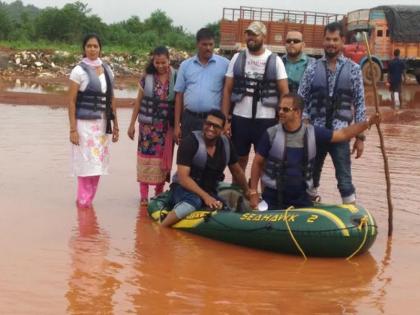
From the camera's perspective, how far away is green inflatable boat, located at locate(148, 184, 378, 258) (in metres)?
5.28

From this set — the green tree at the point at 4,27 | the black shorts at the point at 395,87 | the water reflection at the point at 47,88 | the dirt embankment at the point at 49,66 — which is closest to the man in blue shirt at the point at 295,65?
the black shorts at the point at 395,87

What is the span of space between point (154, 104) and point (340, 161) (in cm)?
196

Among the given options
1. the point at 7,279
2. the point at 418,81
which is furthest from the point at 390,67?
the point at 7,279

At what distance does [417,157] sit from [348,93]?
15.8ft

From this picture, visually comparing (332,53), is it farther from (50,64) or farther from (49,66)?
(50,64)

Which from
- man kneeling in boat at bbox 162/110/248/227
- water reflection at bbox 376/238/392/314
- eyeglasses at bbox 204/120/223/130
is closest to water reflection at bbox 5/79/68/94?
man kneeling in boat at bbox 162/110/248/227

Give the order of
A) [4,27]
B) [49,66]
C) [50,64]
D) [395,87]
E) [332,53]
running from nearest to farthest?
[332,53], [395,87], [49,66], [50,64], [4,27]

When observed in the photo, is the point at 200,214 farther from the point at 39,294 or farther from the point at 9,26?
the point at 9,26

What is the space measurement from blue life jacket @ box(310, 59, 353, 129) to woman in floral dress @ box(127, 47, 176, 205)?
5.13ft

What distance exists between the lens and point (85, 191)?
6953 mm

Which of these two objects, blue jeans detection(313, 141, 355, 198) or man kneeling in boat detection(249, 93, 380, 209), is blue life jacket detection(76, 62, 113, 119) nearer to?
man kneeling in boat detection(249, 93, 380, 209)

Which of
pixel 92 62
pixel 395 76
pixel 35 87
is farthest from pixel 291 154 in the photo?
pixel 35 87

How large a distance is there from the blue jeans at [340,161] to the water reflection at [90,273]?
74.7 inches

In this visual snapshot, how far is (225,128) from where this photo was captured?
6078 mm
